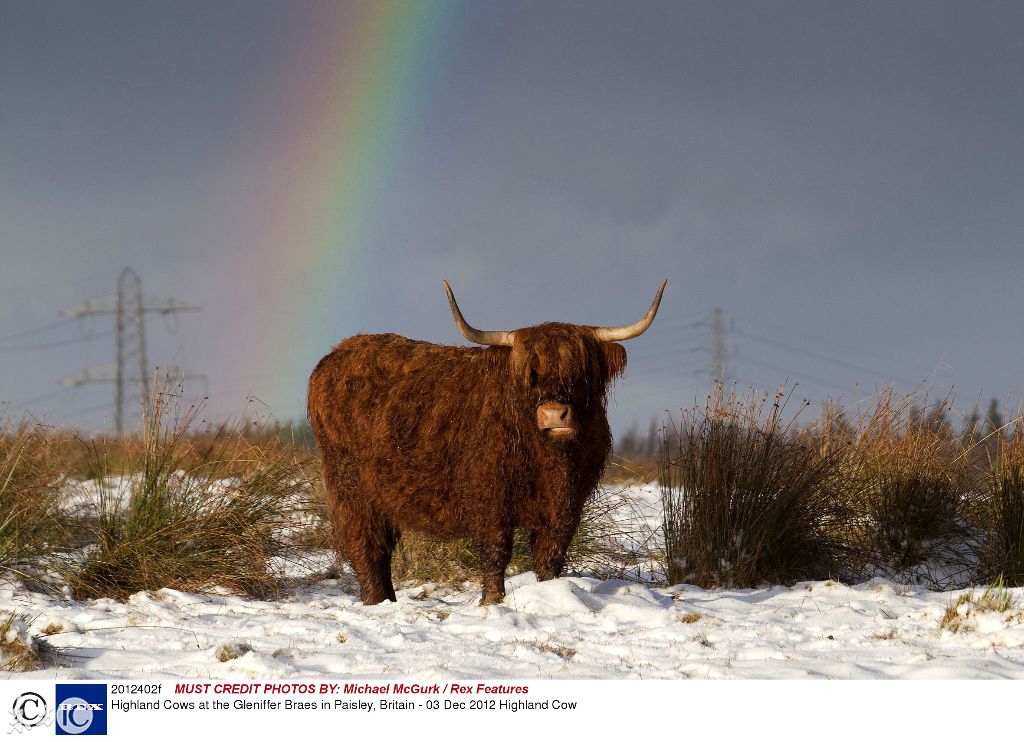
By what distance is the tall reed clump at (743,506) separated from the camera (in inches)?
241

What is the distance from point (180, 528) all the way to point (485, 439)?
2.22 meters

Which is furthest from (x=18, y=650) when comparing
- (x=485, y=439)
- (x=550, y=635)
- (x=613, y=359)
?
(x=613, y=359)

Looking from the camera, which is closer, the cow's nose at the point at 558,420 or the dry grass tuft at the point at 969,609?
the dry grass tuft at the point at 969,609

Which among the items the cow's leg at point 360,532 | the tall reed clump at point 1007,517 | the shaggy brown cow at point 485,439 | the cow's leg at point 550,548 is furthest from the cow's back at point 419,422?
the tall reed clump at point 1007,517

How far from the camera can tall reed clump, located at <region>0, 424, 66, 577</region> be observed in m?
6.03

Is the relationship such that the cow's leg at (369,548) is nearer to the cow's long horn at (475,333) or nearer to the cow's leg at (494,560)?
the cow's leg at (494,560)
